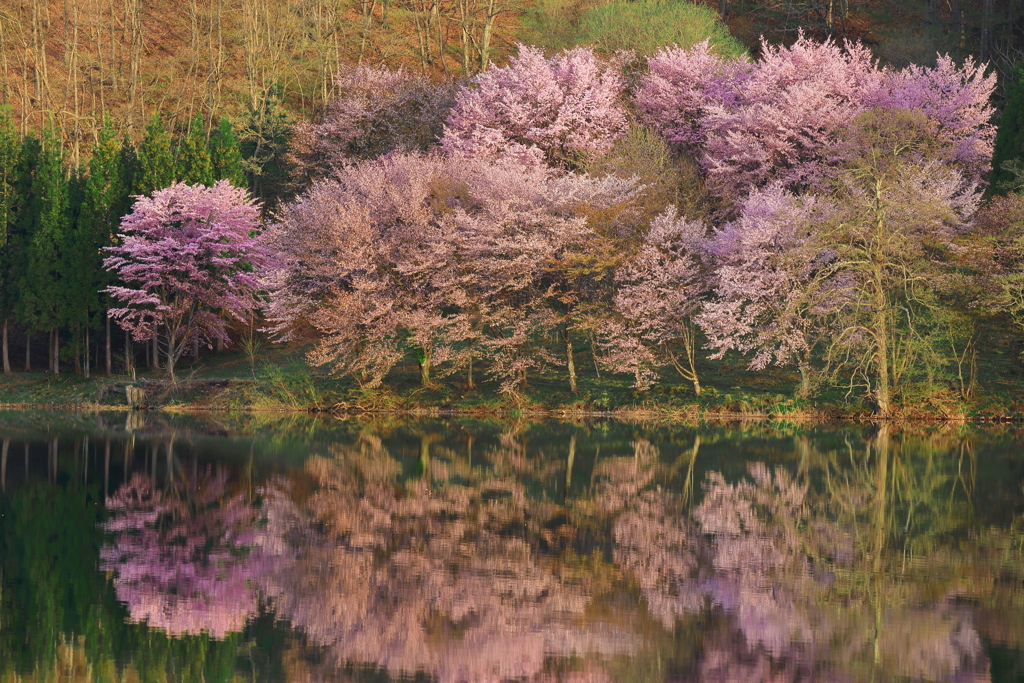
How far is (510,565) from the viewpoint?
52.2 feet

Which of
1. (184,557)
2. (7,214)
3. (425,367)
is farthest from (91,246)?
(184,557)

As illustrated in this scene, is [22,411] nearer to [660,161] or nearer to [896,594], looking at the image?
[660,161]

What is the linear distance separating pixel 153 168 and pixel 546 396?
20507mm

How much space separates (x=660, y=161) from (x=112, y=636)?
4091 cm

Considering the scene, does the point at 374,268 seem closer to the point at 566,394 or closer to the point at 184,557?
the point at 566,394

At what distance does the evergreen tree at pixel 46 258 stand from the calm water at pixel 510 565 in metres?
22.2

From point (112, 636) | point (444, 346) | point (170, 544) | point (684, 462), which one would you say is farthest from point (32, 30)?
point (112, 636)

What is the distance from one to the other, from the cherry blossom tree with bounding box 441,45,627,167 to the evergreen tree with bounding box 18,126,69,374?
16.2 m

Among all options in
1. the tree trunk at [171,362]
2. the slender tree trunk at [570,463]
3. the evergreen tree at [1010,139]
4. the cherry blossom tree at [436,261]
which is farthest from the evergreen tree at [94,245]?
the evergreen tree at [1010,139]

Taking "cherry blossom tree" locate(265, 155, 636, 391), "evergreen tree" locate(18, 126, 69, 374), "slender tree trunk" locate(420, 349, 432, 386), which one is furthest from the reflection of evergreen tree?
"evergreen tree" locate(18, 126, 69, 374)

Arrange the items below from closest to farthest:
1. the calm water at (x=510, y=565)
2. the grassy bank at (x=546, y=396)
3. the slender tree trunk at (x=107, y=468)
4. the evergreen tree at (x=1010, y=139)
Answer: the calm water at (x=510, y=565) → the slender tree trunk at (x=107, y=468) → the grassy bank at (x=546, y=396) → the evergreen tree at (x=1010, y=139)

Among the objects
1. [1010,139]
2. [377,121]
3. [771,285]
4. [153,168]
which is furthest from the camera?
[377,121]

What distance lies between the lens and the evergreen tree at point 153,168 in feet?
174

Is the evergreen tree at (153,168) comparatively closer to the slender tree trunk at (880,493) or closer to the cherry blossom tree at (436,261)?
the cherry blossom tree at (436,261)
